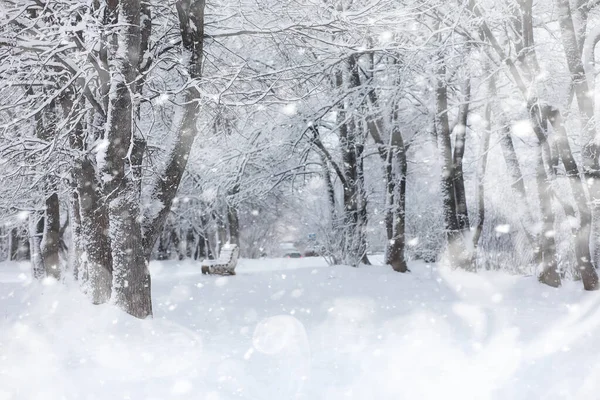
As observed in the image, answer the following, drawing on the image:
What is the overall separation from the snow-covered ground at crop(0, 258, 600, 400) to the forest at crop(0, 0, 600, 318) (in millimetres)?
1046

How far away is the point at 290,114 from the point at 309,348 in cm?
795

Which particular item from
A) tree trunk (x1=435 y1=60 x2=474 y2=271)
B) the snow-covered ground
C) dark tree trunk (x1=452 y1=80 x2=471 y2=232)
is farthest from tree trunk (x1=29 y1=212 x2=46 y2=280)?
dark tree trunk (x1=452 y1=80 x2=471 y2=232)

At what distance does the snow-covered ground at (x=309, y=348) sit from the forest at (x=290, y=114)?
105cm

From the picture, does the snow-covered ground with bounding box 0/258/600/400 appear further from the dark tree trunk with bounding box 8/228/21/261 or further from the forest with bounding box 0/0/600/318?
the dark tree trunk with bounding box 8/228/21/261

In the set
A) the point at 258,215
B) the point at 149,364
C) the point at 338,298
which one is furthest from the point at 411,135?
the point at 258,215

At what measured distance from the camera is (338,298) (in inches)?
392

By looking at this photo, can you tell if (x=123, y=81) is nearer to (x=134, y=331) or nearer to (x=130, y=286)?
(x=130, y=286)

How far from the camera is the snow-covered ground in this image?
454cm

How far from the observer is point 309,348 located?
19.9 ft

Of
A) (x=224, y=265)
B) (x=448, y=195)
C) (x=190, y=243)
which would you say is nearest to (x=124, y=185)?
(x=448, y=195)

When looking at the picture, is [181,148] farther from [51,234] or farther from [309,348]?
[51,234]

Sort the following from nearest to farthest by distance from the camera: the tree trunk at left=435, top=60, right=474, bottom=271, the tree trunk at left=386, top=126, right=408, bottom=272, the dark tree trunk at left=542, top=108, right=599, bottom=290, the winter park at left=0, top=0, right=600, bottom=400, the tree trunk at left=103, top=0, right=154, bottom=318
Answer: the winter park at left=0, top=0, right=600, bottom=400 < the tree trunk at left=103, top=0, right=154, bottom=318 < the dark tree trunk at left=542, top=108, right=599, bottom=290 < the tree trunk at left=435, top=60, right=474, bottom=271 < the tree trunk at left=386, top=126, right=408, bottom=272

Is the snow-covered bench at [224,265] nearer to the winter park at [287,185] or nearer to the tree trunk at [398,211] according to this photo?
the winter park at [287,185]

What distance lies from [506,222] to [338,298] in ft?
35.4
